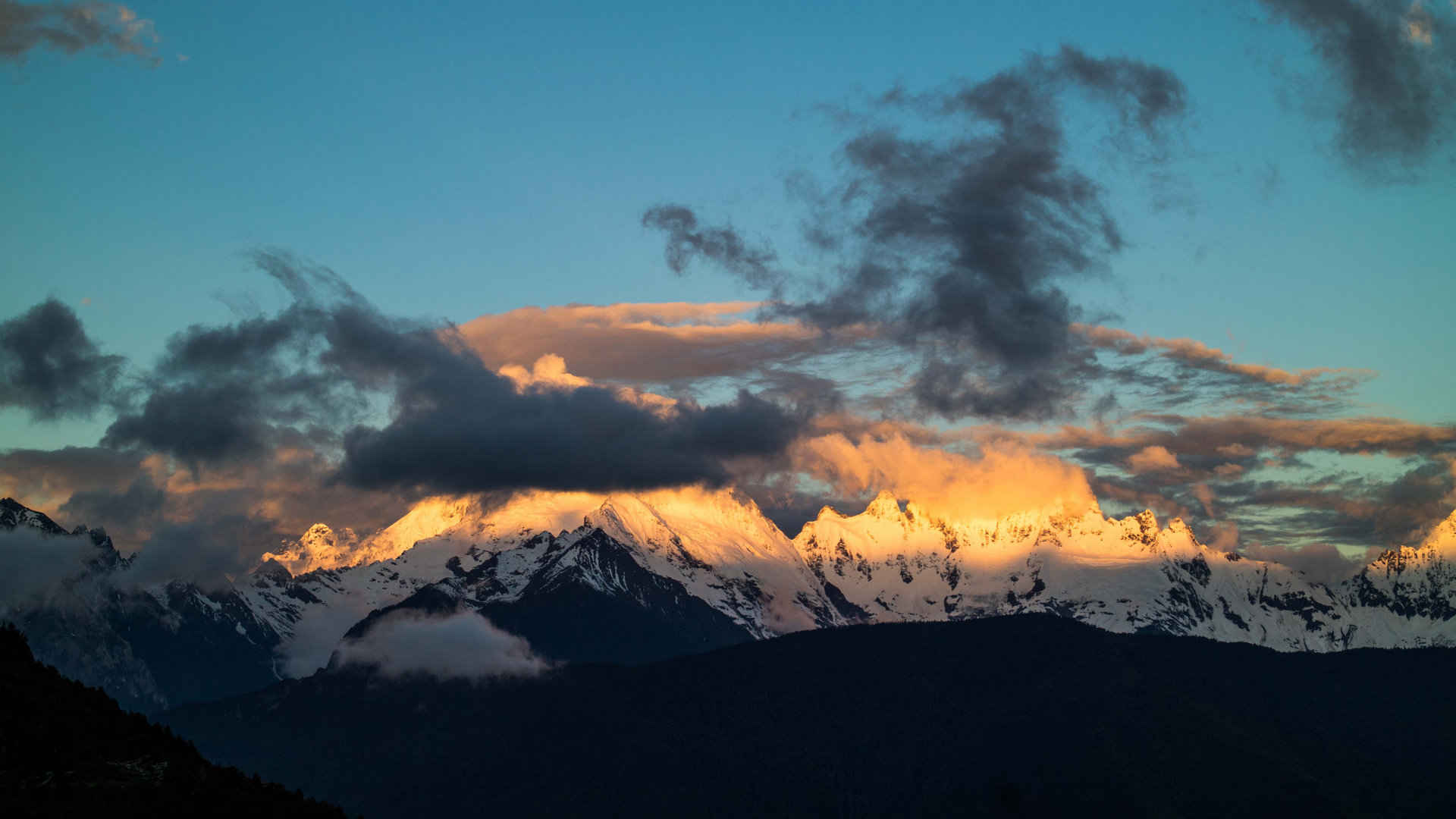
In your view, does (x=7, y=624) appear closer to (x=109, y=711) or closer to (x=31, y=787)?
(x=109, y=711)

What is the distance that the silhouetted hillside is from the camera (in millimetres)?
115438

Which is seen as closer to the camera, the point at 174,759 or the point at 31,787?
the point at 31,787

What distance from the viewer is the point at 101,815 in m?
113

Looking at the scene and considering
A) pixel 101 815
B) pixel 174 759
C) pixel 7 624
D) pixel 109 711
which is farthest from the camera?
pixel 7 624

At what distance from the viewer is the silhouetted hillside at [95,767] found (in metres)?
115

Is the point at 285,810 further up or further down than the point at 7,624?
further down

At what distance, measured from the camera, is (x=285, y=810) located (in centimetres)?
12875

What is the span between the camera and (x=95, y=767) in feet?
398

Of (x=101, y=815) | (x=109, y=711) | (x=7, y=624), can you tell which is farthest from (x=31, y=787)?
(x=7, y=624)

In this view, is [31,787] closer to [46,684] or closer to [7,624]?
[46,684]

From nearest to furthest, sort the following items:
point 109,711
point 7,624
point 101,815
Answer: point 101,815 → point 109,711 → point 7,624

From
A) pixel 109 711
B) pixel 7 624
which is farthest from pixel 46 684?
pixel 7 624

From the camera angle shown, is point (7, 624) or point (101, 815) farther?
point (7, 624)

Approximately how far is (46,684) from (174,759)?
1715 cm
